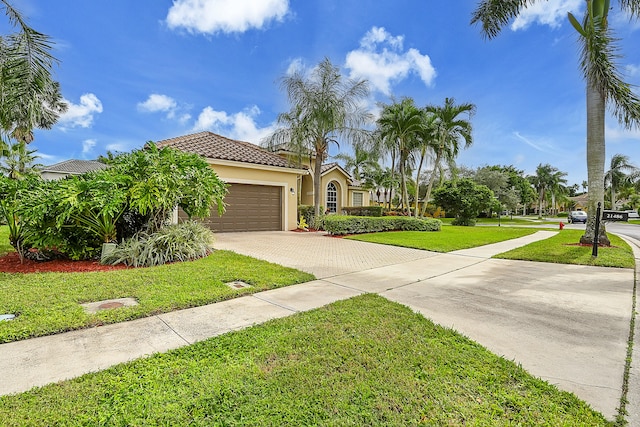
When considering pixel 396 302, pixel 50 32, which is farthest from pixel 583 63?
pixel 50 32

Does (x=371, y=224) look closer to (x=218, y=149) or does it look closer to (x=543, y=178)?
(x=218, y=149)

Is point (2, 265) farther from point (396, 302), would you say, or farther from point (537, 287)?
point (537, 287)

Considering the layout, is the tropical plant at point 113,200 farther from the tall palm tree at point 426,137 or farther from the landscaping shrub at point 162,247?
the tall palm tree at point 426,137

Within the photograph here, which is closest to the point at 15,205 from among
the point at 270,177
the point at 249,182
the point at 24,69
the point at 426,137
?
the point at 24,69

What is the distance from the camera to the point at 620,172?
152ft

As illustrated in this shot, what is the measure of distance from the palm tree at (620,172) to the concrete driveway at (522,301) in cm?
5538

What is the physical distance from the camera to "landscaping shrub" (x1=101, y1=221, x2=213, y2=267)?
733 centimetres

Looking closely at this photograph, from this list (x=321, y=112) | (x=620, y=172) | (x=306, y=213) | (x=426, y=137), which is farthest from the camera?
(x=620, y=172)

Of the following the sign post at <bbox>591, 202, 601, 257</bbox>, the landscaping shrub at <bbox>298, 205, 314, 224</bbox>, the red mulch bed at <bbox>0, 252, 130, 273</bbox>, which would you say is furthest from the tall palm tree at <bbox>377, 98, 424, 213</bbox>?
the red mulch bed at <bbox>0, 252, 130, 273</bbox>

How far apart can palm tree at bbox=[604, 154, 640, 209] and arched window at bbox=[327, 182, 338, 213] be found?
48213 mm

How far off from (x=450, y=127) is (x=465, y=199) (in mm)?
8608

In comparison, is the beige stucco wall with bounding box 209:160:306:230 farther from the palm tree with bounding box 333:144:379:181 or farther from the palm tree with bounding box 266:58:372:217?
the palm tree with bounding box 333:144:379:181

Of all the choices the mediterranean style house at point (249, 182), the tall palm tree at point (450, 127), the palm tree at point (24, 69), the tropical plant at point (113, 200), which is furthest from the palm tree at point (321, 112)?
the palm tree at point (24, 69)

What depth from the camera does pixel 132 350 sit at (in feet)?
10.5
